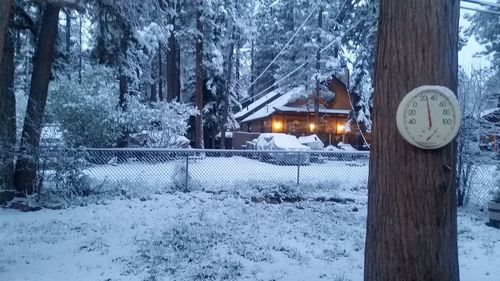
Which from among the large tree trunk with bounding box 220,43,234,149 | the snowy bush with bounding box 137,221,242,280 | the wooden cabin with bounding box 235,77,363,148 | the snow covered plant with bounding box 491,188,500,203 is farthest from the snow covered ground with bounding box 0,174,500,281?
the wooden cabin with bounding box 235,77,363,148

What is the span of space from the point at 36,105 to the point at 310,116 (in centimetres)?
2435

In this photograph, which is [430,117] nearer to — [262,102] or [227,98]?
[227,98]

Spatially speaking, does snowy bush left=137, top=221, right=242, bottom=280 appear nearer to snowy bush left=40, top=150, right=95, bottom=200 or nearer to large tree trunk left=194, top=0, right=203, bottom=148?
snowy bush left=40, top=150, right=95, bottom=200

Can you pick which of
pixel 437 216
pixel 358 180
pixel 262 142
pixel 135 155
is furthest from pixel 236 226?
pixel 262 142

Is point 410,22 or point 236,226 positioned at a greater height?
point 410,22

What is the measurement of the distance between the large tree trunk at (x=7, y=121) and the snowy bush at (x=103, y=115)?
54.1 inches

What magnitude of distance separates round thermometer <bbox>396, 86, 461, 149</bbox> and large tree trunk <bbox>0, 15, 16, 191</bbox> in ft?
23.9

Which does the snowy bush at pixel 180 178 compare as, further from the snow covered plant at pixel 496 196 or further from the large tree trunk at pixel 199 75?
the large tree trunk at pixel 199 75

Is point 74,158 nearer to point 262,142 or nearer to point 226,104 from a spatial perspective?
point 262,142

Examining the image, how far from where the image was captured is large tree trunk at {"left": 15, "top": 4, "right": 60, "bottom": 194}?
7462mm

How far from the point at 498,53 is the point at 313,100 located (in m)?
12.3

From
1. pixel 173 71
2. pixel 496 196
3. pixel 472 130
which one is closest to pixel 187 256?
pixel 496 196

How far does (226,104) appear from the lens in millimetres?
25828

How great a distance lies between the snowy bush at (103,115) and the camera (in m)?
11.3
